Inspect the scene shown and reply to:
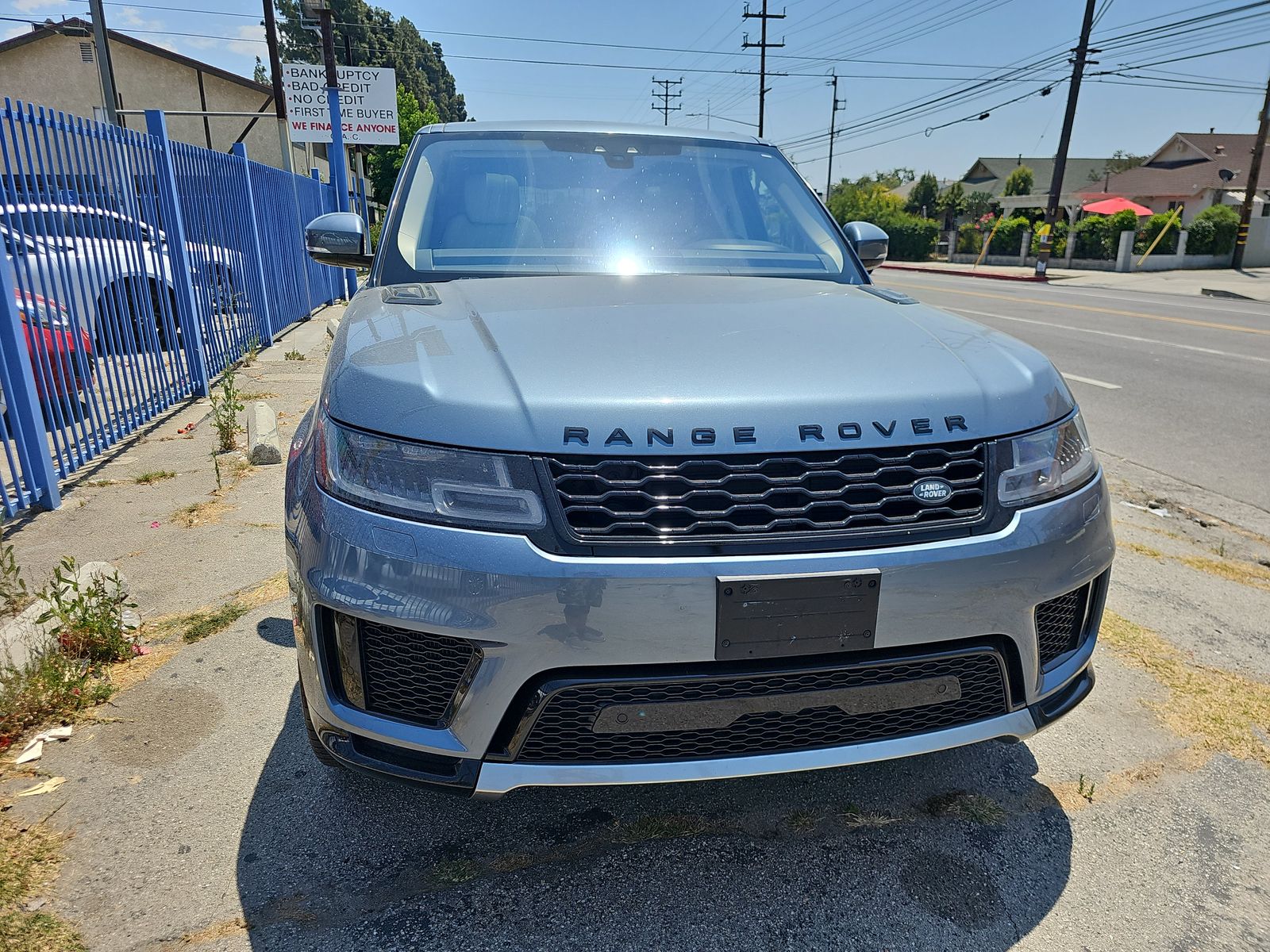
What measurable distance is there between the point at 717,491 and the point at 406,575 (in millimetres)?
623

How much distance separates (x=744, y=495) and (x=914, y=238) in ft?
169

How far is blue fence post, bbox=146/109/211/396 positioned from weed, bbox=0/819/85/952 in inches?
231

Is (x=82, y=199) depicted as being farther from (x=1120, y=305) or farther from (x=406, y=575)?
(x=1120, y=305)

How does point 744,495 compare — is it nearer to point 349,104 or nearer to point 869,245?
point 869,245

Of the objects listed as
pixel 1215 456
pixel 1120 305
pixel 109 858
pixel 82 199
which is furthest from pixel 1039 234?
pixel 109 858

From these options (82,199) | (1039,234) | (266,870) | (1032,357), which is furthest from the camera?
(1039,234)

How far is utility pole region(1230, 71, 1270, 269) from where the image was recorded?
97.8 ft

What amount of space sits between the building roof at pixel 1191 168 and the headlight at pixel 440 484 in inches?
2167

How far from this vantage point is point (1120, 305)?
57.7 ft

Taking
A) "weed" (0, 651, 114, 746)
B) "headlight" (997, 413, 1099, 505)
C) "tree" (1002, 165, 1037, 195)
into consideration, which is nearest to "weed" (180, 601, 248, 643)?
"weed" (0, 651, 114, 746)

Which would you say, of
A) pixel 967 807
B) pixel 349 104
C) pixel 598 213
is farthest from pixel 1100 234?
pixel 967 807

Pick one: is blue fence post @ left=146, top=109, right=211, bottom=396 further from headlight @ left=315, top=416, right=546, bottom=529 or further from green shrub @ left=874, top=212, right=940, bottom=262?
green shrub @ left=874, top=212, right=940, bottom=262

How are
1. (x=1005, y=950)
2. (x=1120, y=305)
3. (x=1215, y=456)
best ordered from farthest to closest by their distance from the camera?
1. (x=1120, y=305)
2. (x=1215, y=456)
3. (x=1005, y=950)

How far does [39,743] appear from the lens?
8.11 ft
